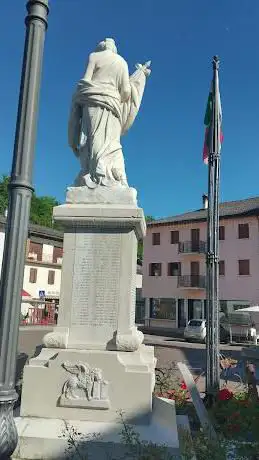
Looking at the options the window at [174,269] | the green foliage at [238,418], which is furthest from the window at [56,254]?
the green foliage at [238,418]

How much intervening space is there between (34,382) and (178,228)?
1506 inches

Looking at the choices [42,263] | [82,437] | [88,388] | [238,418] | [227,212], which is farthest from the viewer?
[42,263]

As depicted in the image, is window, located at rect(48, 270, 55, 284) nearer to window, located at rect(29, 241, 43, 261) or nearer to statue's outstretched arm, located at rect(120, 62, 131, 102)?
window, located at rect(29, 241, 43, 261)

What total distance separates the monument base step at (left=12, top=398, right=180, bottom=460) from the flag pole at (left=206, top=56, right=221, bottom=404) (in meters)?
2.57

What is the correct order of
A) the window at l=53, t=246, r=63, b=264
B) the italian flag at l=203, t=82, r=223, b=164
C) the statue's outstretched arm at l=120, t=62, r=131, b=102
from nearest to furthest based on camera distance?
the statue's outstretched arm at l=120, t=62, r=131, b=102 < the italian flag at l=203, t=82, r=223, b=164 < the window at l=53, t=246, r=63, b=264

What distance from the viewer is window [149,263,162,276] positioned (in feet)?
139

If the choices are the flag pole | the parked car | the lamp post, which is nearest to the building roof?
the parked car

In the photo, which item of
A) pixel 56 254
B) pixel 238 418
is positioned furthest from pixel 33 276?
pixel 238 418

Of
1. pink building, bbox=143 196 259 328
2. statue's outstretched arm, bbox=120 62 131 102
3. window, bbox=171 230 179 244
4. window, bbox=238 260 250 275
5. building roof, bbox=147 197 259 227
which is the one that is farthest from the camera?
window, bbox=171 230 179 244

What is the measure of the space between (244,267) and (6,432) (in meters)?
37.0

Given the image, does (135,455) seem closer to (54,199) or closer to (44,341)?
(44,341)

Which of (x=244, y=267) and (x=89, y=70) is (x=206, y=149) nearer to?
(x=89, y=70)

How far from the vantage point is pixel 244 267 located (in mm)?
37281

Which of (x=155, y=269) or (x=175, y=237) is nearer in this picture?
(x=175, y=237)
